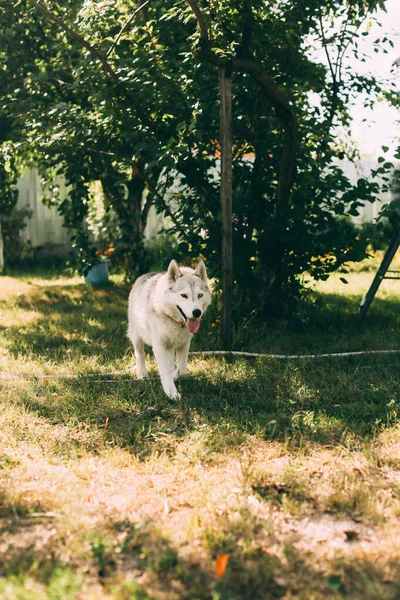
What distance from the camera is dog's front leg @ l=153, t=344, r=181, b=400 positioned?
4.52 meters

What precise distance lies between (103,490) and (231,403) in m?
1.53

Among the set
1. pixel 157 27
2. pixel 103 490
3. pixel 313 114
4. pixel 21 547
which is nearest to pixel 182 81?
pixel 157 27

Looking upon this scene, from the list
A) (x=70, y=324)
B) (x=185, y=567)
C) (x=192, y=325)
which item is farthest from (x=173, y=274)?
(x=70, y=324)

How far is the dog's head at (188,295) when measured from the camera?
442 cm

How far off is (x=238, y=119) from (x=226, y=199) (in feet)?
3.48

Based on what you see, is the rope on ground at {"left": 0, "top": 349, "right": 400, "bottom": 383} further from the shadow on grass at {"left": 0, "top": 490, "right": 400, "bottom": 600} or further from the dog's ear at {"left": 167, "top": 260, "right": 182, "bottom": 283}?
the shadow on grass at {"left": 0, "top": 490, "right": 400, "bottom": 600}

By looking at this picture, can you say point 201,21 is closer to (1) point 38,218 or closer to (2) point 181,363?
(2) point 181,363

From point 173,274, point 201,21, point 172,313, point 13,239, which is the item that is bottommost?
point 172,313

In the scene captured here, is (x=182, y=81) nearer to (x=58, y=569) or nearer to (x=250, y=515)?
(x=250, y=515)

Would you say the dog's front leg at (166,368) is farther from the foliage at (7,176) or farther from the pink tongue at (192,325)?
the foliage at (7,176)

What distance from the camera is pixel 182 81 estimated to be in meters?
5.76

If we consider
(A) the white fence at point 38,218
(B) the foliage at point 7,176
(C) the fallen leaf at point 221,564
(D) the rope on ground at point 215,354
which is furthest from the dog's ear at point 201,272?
(A) the white fence at point 38,218

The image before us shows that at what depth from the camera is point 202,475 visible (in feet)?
10.8

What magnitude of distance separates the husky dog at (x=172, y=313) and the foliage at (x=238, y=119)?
1.18 meters
